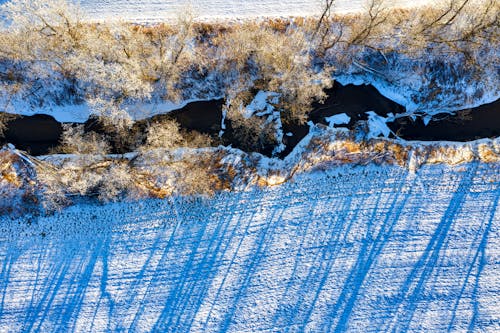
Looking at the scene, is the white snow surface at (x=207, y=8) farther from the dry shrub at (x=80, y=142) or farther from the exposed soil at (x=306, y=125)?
the dry shrub at (x=80, y=142)

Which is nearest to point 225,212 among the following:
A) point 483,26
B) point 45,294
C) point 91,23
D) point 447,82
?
point 45,294

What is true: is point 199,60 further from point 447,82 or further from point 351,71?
point 447,82

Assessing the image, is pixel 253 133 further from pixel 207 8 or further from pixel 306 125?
pixel 207 8

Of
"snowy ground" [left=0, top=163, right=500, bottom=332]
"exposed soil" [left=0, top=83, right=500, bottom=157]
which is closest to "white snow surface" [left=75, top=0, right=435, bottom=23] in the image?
"exposed soil" [left=0, top=83, right=500, bottom=157]

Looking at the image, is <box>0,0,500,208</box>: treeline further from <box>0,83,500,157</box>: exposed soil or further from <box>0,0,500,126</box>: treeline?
<box>0,83,500,157</box>: exposed soil

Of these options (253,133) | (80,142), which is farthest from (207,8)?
(80,142)

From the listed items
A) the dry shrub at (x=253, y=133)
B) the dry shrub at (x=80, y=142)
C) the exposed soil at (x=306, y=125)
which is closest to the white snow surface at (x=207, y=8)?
the exposed soil at (x=306, y=125)

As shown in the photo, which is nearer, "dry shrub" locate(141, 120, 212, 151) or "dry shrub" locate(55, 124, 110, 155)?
"dry shrub" locate(141, 120, 212, 151)
